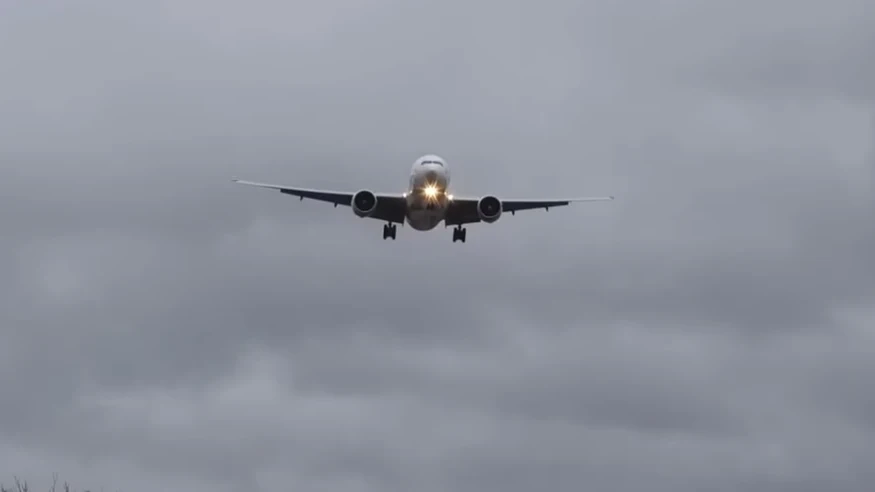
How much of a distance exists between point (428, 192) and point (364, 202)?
14.8ft

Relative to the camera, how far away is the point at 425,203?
387ft

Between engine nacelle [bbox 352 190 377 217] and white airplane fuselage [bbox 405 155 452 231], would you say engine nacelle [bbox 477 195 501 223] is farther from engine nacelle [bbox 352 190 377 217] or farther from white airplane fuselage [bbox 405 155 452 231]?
engine nacelle [bbox 352 190 377 217]

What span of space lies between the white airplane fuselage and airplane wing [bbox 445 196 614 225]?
250 centimetres

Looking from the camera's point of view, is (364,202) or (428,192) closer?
(428,192)

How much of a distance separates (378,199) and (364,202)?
0.94 meters

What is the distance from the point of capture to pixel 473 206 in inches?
4806

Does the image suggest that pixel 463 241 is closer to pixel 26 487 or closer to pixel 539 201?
pixel 539 201

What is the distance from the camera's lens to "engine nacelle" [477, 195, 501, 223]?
396ft

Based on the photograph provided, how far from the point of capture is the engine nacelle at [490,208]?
12075 cm

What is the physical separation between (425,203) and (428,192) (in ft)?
2.16

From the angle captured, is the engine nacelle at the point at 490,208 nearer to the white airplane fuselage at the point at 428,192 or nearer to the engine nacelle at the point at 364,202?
the white airplane fuselage at the point at 428,192

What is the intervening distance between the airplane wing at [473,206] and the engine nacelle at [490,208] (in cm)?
55

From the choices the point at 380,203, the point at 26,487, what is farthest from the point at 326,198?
the point at 26,487

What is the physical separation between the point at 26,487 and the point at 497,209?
34887 mm
